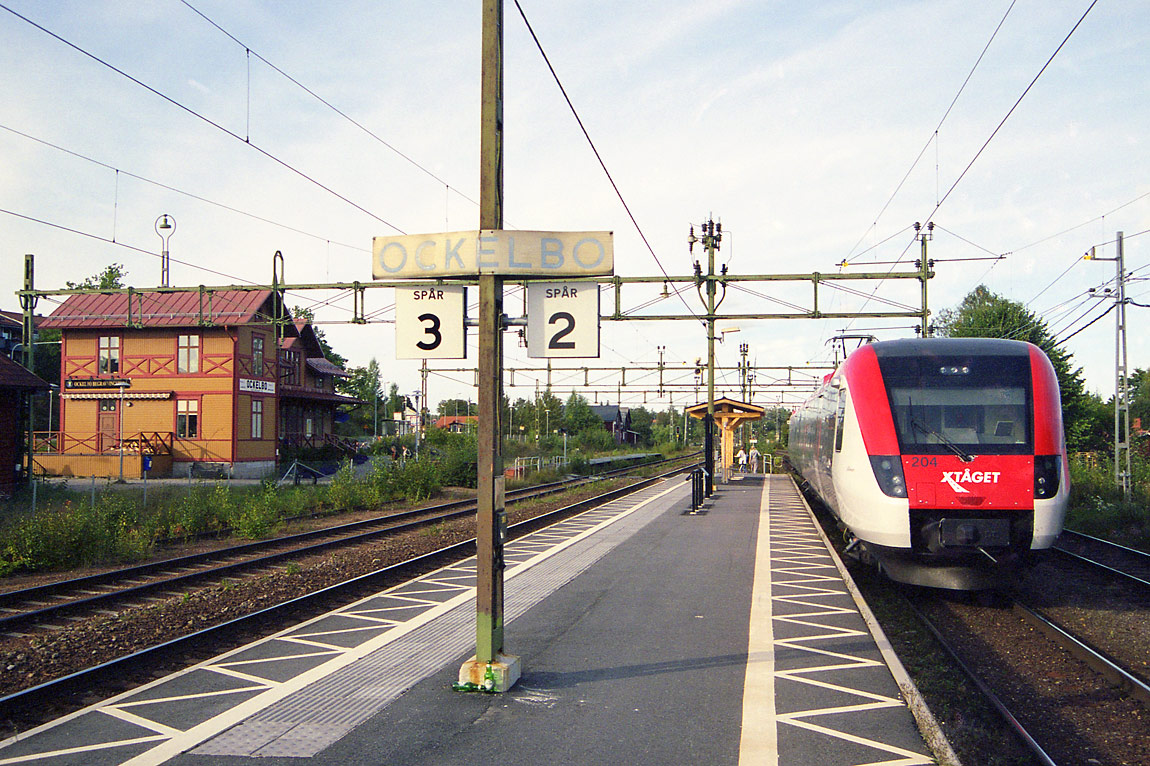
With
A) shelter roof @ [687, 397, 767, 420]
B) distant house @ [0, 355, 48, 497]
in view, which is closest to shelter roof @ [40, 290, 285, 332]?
distant house @ [0, 355, 48, 497]

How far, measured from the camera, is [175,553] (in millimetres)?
14859

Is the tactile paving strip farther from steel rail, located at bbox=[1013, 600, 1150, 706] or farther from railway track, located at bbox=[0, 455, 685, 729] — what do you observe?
railway track, located at bbox=[0, 455, 685, 729]

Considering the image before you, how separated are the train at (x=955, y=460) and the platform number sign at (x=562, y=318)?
4.46 meters

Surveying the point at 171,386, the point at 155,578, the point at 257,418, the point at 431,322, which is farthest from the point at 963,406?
the point at 171,386

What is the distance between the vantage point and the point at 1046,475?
8688 mm

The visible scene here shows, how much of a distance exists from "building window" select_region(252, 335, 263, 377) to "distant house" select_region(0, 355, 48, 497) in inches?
546

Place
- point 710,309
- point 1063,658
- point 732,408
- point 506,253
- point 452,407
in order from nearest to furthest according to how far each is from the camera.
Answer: point 506,253 < point 1063,658 < point 710,309 < point 732,408 < point 452,407

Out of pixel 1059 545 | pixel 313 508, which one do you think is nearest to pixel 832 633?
pixel 1059 545

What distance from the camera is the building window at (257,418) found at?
121ft

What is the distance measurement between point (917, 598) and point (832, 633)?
2985 millimetres

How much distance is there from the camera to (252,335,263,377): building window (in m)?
37.2

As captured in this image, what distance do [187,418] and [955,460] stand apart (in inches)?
1332

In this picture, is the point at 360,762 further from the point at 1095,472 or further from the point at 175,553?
the point at 1095,472

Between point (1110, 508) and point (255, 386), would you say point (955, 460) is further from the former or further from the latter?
point (255, 386)
